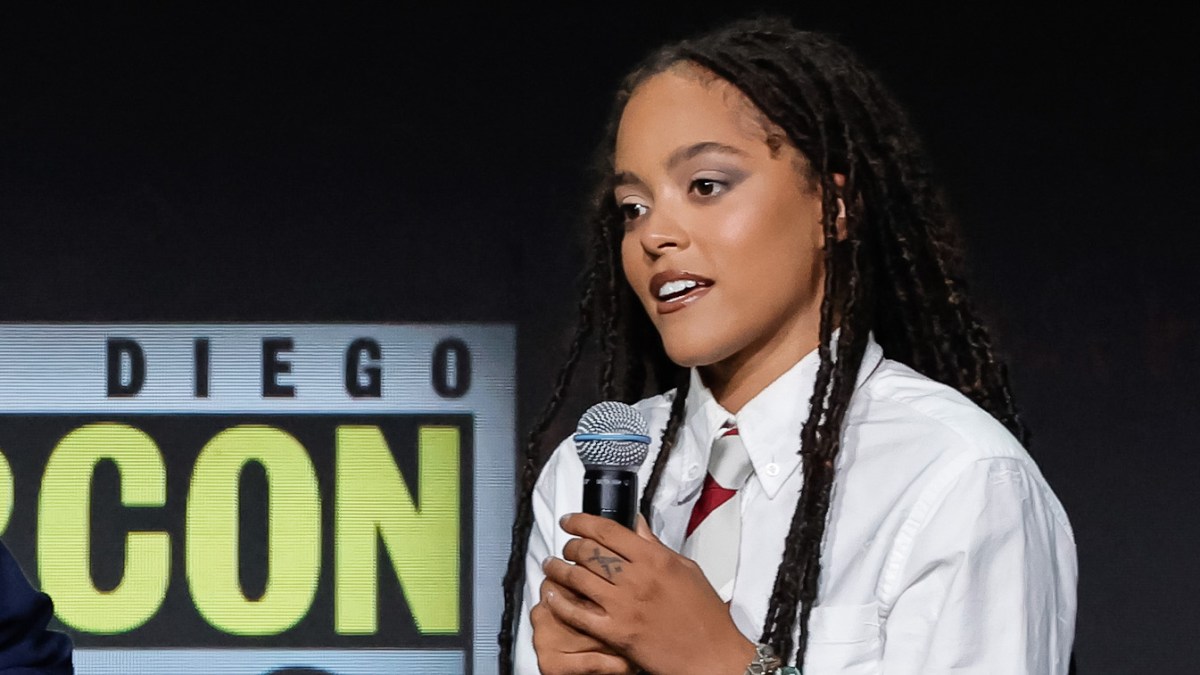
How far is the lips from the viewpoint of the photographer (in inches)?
53.0

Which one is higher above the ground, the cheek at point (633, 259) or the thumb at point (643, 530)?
the cheek at point (633, 259)

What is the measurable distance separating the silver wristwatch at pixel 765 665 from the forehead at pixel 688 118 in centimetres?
42

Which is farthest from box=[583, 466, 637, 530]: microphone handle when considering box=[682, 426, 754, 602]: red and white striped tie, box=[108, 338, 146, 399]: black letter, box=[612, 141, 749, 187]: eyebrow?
box=[108, 338, 146, 399]: black letter

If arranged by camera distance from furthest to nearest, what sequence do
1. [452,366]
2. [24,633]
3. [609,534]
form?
[452,366], [24,633], [609,534]

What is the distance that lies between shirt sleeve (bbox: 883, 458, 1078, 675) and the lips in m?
0.25

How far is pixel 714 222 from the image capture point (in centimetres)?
134

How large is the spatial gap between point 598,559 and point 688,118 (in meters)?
0.41

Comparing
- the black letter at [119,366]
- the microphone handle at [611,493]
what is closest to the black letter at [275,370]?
the black letter at [119,366]

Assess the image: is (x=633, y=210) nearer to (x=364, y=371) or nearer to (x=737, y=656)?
(x=737, y=656)

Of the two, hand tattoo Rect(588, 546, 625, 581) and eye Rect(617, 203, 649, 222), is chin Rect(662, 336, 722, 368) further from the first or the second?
hand tattoo Rect(588, 546, 625, 581)

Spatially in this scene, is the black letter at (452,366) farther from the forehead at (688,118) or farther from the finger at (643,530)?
the finger at (643,530)

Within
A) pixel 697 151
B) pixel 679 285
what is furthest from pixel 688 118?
pixel 679 285

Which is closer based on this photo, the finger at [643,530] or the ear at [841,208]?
the finger at [643,530]

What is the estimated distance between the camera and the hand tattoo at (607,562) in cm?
116
